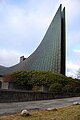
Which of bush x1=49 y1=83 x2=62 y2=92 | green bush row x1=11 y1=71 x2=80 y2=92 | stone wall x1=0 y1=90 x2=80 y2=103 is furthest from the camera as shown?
green bush row x1=11 y1=71 x2=80 y2=92

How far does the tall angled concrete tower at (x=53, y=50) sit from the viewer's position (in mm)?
40334

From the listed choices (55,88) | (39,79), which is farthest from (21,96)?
(39,79)

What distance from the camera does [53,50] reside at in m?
42.1

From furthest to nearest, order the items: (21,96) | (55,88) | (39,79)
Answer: (39,79), (55,88), (21,96)

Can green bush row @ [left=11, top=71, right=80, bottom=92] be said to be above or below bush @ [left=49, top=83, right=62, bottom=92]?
above

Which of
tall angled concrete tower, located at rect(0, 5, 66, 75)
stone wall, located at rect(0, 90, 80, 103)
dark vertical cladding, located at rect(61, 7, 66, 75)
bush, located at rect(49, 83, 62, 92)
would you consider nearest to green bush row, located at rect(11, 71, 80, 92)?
bush, located at rect(49, 83, 62, 92)

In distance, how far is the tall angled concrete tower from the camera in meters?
40.3

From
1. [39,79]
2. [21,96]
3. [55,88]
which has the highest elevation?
[39,79]

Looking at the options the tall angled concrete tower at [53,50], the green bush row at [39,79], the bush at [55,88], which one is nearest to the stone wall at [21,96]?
the bush at [55,88]

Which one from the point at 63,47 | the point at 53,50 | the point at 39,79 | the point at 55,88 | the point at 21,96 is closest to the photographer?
the point at 21,96

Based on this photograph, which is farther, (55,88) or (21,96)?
(55,88)

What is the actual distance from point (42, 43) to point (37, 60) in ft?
15.4

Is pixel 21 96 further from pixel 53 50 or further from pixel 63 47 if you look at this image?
pixel 63 47

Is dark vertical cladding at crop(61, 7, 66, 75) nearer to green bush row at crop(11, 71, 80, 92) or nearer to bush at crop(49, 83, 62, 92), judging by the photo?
green bush row at crop(11, 71, 80, 92)
